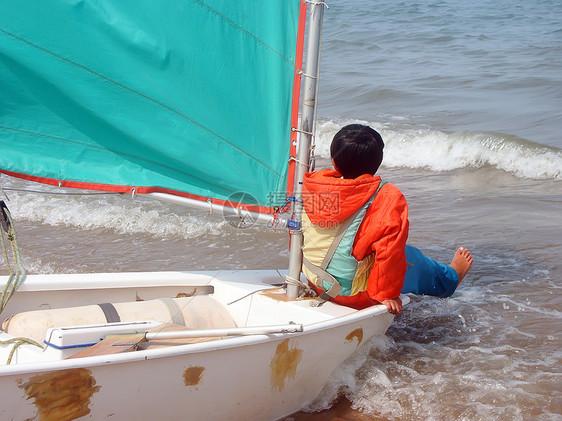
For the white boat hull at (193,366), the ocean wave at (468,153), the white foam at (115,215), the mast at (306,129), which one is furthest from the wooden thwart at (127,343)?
the ocean wave at (468,153)

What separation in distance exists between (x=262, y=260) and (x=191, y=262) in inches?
23.0

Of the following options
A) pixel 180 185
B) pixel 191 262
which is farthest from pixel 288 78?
pixel 191 262

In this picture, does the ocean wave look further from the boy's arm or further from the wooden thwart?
the wooden thwart

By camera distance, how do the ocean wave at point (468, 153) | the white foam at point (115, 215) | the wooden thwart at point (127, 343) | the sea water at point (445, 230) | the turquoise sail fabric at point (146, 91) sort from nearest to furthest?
the wooden thwart at point (127, 343), the turquoise sail fabric at point (146, 91), the sea water at point (445, 230), the white foam at point (115, 215), the ocean wave at point (468, 153)

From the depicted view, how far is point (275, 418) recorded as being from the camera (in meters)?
3.13

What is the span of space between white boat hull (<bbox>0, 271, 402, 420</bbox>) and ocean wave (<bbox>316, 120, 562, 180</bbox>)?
A: 490 cm

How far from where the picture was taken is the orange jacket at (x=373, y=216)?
3027 millimetres

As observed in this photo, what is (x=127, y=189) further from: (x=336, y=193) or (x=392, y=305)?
(x=392, y=305)

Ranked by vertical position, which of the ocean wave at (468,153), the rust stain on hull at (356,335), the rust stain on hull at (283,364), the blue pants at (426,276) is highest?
the ocean wave at (468,153)

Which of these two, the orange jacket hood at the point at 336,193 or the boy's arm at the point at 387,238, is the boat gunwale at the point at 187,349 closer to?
the boy's arm at the point at 387,238

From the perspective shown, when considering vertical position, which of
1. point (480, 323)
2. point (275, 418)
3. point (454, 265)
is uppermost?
point (454, 265)

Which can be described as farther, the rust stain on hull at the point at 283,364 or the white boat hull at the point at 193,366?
the rust stain on hull at the point at 283,364

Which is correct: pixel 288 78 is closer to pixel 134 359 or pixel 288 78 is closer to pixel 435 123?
pixel 134 359

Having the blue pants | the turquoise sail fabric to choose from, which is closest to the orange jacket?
the turquoise sail fabric
